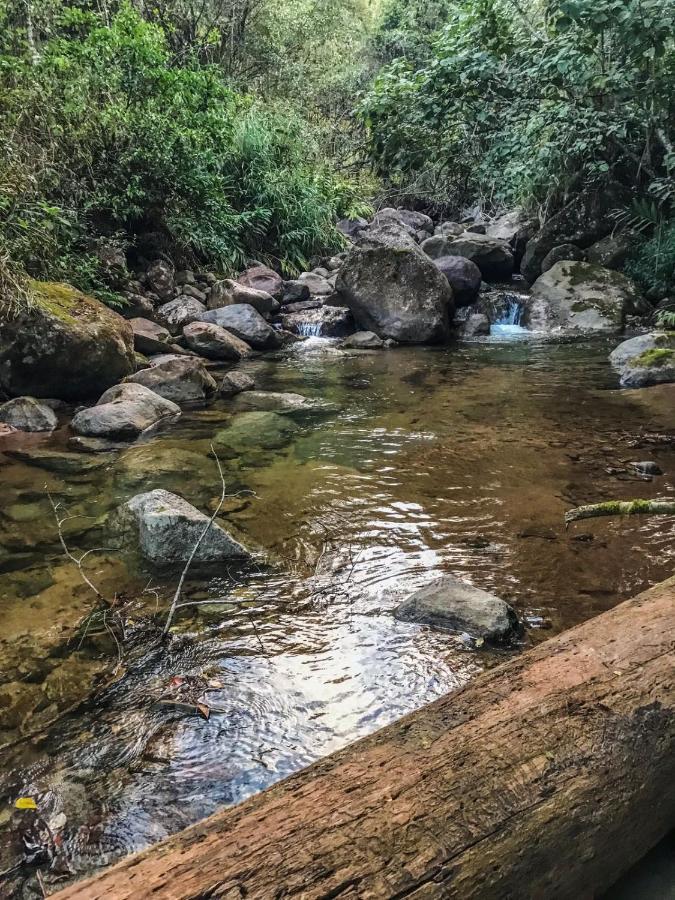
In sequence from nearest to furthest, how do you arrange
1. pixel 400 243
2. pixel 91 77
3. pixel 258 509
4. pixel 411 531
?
pixel 411 531 → pixel 258 509 → pixel 91 77 → pixel 400 243

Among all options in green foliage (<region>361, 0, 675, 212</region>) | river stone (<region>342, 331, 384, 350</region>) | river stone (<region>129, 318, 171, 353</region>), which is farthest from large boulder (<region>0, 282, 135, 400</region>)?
green foliage (<region>361, 0, 675, 212</region>)

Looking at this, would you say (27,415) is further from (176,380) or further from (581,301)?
(581,301)

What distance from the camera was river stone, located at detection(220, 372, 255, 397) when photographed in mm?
7337

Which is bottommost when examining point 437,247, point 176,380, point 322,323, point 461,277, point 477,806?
point 322,323

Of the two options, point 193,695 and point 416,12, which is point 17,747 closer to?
point 193,695

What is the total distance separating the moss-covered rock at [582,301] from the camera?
11.1 m

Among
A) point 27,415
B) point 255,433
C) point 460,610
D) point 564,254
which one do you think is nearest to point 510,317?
point 564,254

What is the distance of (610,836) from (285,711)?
1.24 m

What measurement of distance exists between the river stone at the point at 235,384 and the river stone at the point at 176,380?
27cm

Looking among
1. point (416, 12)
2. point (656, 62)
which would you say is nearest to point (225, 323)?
point (656, 62)

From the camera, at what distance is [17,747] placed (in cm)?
212

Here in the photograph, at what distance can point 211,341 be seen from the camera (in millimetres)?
9055

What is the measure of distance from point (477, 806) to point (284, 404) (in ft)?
19.0

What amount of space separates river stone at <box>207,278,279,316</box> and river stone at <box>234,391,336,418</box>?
4100 mm
